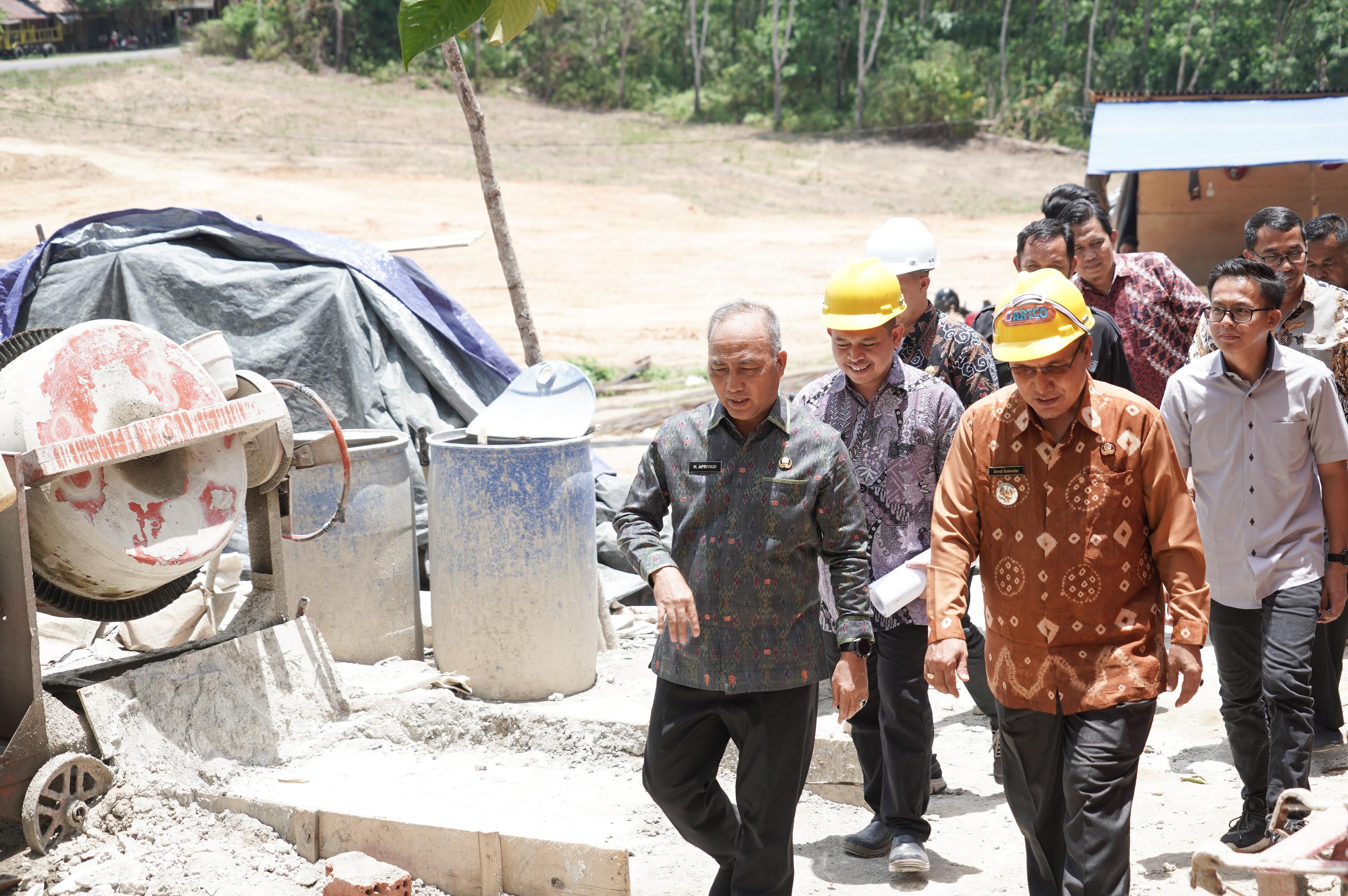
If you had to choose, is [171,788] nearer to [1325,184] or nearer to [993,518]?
[993,518]

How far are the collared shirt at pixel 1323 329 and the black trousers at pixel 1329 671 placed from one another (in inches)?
31.7

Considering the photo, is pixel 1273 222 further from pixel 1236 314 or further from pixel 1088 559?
pixel 1088 559

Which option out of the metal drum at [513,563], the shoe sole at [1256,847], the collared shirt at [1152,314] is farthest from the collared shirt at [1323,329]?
the metal drum at [513,563]

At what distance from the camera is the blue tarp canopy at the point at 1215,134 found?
1340 centimetres

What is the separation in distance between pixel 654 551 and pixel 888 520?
1.03m

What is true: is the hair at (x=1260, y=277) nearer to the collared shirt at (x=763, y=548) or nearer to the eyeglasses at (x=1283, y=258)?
the eyeglasses at (x=1283, y=258)

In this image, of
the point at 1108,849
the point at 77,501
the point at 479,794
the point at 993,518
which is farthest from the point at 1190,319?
the point at 77,501

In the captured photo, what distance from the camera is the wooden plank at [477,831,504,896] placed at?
3955mm

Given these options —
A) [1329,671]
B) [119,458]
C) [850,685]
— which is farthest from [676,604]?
[1329,671]

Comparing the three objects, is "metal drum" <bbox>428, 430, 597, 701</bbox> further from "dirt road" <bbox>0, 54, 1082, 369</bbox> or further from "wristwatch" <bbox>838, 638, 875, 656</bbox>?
"dirt road" <bbox>0, 54, 1082, 369</bbox>

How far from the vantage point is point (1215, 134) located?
1457 centimetres

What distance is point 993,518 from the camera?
3107mm

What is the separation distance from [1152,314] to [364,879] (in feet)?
12.2

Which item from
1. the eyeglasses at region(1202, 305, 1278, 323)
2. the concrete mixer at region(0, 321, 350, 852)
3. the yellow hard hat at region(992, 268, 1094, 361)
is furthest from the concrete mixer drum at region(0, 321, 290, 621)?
the eyeglasses at region(1202, 305, 1278, 323)
